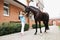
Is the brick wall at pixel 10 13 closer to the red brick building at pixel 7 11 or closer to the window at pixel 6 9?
the red brick building at pixel 7 11

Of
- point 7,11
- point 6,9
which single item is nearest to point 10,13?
point 7,11

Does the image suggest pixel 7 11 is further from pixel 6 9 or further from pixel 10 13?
pixel 10 13

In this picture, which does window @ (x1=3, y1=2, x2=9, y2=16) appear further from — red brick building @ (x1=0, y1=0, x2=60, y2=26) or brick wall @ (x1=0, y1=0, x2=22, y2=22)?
brick wall @ (x1=0, y1=0, x2=22, y2=22)

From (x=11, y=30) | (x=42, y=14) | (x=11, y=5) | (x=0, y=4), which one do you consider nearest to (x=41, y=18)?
(x=42, y=14)

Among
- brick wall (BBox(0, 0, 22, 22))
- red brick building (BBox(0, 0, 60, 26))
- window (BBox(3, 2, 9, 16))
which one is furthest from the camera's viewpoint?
window (BBox(3, 2, 9, 16))

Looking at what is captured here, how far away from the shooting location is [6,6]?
19.8 m

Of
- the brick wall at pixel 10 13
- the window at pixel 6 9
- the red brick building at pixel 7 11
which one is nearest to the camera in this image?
the brick wall at pixel 10 13

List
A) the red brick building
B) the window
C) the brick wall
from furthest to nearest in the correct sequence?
the window, the red brick building, the brick wall

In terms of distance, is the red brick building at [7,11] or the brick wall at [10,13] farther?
the red brick building at [7,11]

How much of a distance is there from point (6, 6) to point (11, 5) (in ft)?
6.78

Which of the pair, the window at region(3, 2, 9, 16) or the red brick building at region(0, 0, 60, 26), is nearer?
the red brick building at region(0, 0, 60, 26)

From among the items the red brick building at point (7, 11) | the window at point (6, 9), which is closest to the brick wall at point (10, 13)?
the red brick building at point (7, 11)

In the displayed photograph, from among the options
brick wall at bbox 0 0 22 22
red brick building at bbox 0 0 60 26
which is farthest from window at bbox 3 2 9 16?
brick wall at bbox 0 0 22 22

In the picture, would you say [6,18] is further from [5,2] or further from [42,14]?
[42,14]
